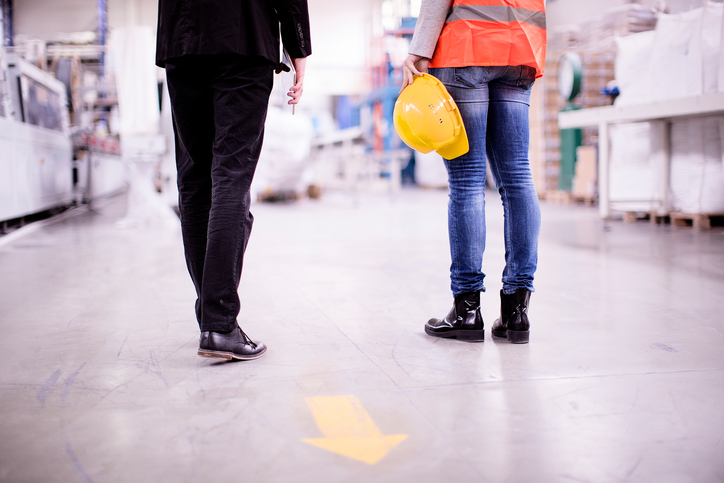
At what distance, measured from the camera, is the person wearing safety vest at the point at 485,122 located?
163 cm

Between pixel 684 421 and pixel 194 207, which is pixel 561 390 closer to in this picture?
pixel 684 421

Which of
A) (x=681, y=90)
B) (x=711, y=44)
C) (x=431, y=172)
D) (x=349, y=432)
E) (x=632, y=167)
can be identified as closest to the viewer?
(x=349, y=432)

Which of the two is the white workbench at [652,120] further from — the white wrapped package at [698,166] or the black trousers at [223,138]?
the black trousers at [223,138]

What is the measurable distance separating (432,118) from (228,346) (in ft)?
2.68

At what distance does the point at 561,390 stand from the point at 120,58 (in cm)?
496

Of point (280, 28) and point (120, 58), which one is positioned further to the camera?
point (120, 58)

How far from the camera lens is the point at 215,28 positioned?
1472 millimetres

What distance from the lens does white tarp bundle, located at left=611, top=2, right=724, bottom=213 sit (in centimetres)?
432

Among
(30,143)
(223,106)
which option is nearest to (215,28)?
(223,106)

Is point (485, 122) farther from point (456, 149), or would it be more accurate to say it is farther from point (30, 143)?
point (30, 143)

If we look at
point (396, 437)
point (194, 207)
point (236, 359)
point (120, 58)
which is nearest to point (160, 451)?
point (396, 437)

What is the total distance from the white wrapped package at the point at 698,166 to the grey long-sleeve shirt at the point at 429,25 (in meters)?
3.74

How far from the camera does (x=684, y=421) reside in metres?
1.15

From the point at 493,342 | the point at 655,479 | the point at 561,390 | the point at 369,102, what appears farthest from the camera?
the point at 369,102
